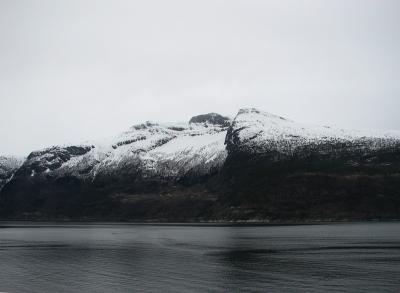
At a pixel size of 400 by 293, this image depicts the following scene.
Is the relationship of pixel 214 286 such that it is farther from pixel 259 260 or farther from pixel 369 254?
pixel 369 254

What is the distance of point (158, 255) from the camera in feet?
325

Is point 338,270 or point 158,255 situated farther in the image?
point 158,255

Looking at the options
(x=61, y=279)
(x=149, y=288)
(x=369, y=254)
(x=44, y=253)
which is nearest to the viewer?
(x=149, y=288)

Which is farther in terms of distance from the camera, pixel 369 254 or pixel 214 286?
pixel 369 254

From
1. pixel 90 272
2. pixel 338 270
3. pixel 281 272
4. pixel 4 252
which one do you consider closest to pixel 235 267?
pixel 281 272

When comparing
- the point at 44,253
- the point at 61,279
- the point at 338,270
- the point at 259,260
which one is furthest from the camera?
the point at 44,253

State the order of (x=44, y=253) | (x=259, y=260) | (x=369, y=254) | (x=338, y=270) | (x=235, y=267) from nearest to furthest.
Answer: (x=338, y=270) → (x=235, y=267) → (x=259, y=260) → (x=369, y=254) → (x=44, y=253)

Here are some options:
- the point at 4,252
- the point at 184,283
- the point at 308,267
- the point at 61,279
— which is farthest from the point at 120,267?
the point at 4,252

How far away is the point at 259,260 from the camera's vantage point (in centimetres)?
8819

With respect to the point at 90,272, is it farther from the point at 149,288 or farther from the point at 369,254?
the point at 369,254

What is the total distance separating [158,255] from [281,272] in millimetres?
32649

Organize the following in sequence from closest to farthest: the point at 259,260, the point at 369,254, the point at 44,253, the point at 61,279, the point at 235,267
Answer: the point at 61,279
the point at 235,267
the point at 259,260
the point at 369,254
the point at 44,253

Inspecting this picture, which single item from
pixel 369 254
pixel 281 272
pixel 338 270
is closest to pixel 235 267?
pixel 281 272

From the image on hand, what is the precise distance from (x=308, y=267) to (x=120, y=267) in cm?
2656
